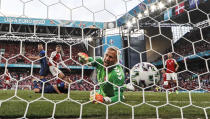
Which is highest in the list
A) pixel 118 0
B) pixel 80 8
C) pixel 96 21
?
pixel 118 0

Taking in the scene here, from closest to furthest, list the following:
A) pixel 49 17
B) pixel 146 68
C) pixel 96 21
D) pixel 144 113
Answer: pixel 144 113
pixel 49 17
pixel 96 21
pixel 146 68

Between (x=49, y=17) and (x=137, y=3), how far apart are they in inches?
38.0

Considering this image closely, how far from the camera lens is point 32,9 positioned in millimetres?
1629

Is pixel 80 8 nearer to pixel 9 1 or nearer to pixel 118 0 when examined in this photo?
pixel 118 0

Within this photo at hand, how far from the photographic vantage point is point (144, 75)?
2625mm

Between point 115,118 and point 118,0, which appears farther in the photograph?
point 118,0

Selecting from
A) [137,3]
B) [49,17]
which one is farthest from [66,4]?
[137,3]

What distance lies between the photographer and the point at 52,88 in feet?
10.5

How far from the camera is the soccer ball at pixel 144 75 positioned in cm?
254

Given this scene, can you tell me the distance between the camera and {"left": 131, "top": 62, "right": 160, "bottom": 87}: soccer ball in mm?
2543

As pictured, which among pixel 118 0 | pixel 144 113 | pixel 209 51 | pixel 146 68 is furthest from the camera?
pixel 209 51

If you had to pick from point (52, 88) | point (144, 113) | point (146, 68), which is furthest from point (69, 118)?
point (52, 88)

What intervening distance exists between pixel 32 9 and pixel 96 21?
0.58 m

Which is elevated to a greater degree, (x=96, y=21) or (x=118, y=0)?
(x=118, y=0)
